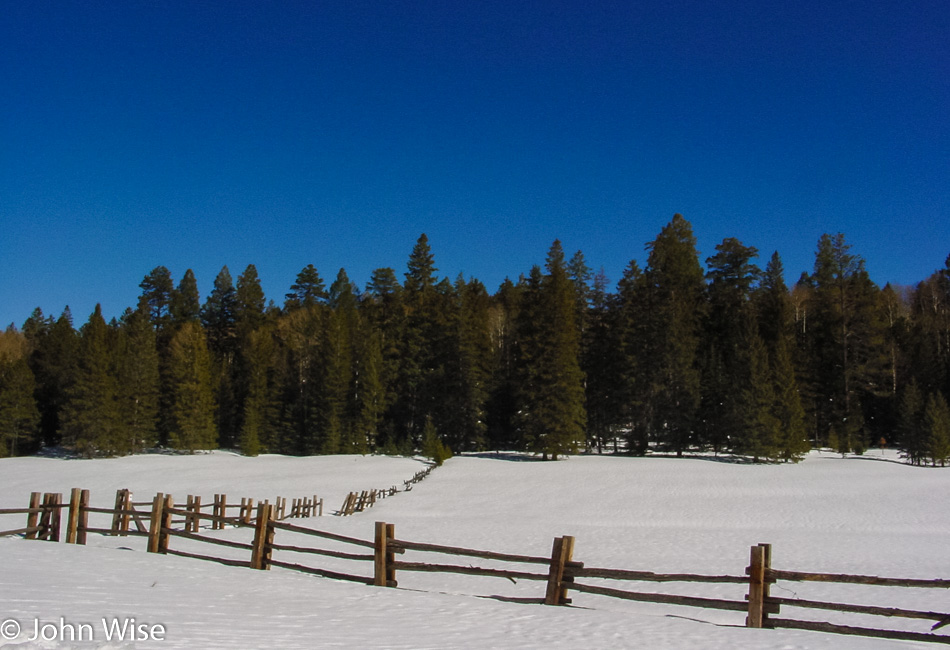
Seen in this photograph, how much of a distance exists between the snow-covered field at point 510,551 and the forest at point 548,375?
297 inches

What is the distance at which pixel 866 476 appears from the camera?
41.0m

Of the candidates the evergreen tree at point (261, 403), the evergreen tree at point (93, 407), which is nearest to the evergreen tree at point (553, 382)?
the evergreen tree at point (261, 403)

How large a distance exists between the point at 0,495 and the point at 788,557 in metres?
42.2

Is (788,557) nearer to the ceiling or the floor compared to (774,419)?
nearer to the floor

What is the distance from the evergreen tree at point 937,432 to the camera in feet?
150

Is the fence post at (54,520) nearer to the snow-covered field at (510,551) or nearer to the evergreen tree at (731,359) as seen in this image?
the snow-covered field at (510,551)

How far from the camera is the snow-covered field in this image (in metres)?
8.83

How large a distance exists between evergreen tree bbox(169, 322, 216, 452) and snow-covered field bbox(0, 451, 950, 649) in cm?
1247

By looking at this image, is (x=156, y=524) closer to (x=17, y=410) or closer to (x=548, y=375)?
(x=548, y=375)

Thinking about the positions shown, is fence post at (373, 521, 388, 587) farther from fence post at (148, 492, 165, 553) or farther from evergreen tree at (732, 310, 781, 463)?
evergreen tree at (732, 310, 781, 463)

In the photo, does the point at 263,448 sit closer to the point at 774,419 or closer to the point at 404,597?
the point at 774,419

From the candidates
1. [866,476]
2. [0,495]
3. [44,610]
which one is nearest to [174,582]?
[44,610]

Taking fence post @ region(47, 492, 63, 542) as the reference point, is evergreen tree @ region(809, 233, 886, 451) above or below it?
above

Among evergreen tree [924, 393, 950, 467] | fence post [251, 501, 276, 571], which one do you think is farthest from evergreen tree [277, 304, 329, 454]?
fence post [251, 501, 276, 571]
